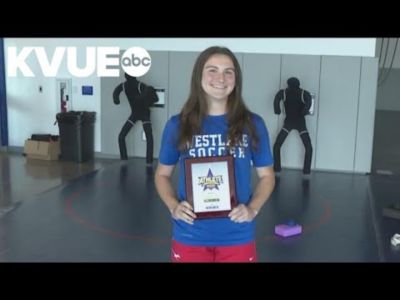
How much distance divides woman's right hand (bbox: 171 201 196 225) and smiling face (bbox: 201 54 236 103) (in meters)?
0.48

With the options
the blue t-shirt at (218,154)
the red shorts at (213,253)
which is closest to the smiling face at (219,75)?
the blue t-shirt at (218,154)

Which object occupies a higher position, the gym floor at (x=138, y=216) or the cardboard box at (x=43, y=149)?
the cardboard box at (x=43, y=149)

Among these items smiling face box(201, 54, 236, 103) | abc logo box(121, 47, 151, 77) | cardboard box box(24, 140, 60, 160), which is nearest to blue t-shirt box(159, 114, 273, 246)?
smiling face box(201, 54, 236, 103)

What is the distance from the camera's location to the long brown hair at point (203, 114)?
2.11m

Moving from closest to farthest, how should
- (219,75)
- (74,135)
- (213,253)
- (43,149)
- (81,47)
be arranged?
(219,75), (213,253), (74,135), (43,149), (81,47)

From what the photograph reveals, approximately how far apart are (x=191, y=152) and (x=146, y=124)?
22.2 feet

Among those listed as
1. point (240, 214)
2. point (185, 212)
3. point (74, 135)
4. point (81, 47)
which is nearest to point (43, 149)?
point (74, 135)

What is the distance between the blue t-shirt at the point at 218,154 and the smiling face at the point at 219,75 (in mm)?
135

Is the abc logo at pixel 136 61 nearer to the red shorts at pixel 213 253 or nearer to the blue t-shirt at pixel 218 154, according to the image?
the blue t-shirt at pixel 218 154

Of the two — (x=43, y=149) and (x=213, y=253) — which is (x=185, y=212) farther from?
(x=43, y=149)

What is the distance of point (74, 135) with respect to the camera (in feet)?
29.5

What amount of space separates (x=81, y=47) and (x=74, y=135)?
66.7 inches
